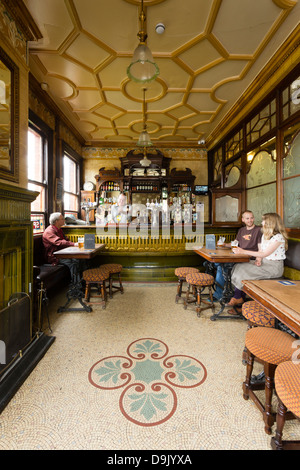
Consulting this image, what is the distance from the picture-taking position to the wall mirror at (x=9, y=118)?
2.21m

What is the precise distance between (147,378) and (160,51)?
4643 millimetres

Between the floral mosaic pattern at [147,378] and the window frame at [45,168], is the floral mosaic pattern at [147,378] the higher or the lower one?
the lower one

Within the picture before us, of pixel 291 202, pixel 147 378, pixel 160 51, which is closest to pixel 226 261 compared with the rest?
pixel 291 202

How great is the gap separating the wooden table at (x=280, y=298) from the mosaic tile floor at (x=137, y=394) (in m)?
0.88

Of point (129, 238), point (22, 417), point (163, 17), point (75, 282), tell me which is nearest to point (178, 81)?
point (163, 17)

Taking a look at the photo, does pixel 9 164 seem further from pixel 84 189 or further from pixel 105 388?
pixel 84 189

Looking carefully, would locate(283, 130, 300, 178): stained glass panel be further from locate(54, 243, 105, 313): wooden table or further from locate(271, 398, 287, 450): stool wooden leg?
locate(54, 243, 105, 313): wooden table

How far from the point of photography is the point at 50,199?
5.07 m

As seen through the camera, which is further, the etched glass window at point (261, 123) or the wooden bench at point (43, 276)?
the etched glass window at point (261, 123)

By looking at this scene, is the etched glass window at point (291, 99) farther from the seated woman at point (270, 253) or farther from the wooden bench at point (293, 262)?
the wooden bench at point (293, 262)

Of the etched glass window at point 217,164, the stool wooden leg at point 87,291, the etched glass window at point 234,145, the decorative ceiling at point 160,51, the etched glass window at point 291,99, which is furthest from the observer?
the etched glass window at point 217,164

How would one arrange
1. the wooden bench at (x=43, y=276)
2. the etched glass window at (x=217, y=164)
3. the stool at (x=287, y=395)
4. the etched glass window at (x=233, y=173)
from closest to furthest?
the stool at (x=287, y=395) < the wooden bench at (x=43, y=276) < the etched glass window at (x=233, y=173) < the etched glass window at (x=217, y=164)

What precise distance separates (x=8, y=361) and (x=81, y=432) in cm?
103

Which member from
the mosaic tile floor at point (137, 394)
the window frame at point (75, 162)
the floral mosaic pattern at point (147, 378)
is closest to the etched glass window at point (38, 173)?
the window frame at point (75, 162)
